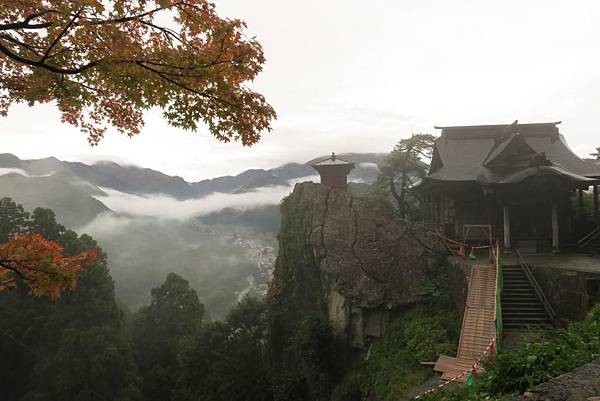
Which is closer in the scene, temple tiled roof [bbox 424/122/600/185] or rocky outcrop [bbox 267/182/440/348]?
rocky outcrop [bbox 267/182/440/348]

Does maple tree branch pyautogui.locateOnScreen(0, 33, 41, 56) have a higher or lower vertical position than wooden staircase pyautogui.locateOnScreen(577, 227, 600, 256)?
higher

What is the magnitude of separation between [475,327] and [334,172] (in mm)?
15562

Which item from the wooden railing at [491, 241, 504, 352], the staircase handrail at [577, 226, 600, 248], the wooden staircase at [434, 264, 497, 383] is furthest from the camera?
the staircase handrail at [577, 226, 600, 248]

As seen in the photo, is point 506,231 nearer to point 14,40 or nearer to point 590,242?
point 590,242

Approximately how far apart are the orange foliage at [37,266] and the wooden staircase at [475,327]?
979cm

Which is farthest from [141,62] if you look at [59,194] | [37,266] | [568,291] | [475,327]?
[59,194]

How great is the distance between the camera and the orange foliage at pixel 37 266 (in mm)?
5414

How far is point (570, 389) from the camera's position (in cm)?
447

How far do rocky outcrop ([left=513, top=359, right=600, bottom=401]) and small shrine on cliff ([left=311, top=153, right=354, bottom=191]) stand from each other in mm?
21409

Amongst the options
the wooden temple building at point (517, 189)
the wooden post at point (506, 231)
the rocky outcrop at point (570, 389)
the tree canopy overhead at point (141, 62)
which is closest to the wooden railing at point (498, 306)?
the wooden post at point (506, 231)

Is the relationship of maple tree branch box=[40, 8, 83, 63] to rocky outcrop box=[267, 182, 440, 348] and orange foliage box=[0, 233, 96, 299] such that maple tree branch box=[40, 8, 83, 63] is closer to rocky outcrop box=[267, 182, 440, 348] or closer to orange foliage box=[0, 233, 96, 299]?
orange foliage box=[0, 233, 96, 299]

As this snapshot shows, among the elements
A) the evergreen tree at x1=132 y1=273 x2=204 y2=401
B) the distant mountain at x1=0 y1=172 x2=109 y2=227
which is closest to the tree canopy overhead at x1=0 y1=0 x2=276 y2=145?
the evergreen tree at x1=132 y1=273 x2=204 y2=401

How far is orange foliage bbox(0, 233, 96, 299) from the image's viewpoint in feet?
17.8

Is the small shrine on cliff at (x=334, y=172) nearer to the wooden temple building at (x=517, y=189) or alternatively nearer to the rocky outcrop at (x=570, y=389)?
the wooden temple building at (x=517, y=189)
